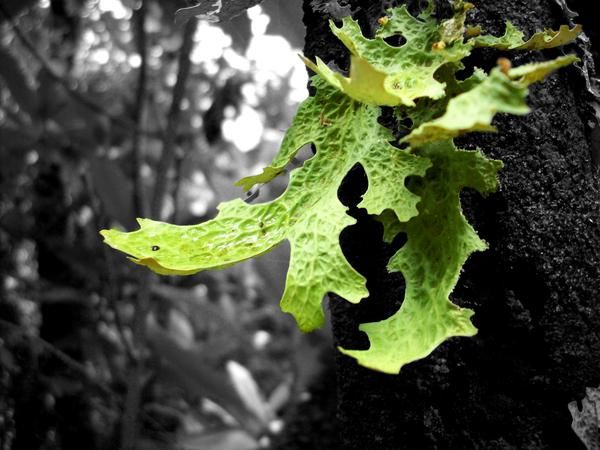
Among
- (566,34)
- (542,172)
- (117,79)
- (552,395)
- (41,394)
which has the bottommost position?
(41,394)

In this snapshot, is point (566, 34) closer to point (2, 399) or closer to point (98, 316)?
point (2, 399)

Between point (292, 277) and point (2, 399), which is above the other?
point (292, 277)

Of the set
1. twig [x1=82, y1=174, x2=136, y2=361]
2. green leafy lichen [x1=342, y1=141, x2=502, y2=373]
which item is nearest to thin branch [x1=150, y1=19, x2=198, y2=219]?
twig [x1=82, y1=174, x2=136, y2=361]

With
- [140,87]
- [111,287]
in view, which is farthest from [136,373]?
[140,87]

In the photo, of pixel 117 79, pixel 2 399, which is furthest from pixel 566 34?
pixel 117 79

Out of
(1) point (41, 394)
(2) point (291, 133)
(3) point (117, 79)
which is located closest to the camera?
(2) point (291, 133)

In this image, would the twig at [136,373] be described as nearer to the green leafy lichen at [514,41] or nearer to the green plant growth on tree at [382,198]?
the green plant growth on tree at [382,198]

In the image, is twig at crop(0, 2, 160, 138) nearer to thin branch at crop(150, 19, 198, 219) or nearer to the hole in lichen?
thin branch at crop(150, 19, 198, 219)
